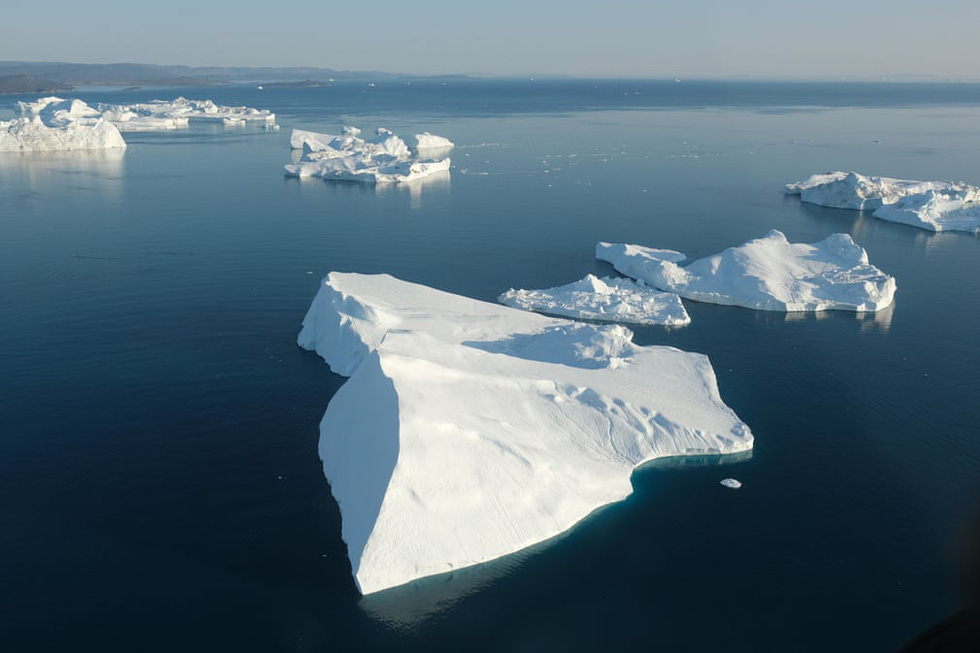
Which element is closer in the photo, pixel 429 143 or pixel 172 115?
pixel 429 143

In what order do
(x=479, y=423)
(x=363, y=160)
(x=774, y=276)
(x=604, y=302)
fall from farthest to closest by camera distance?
(x=363, y=160) < (x=774, y=276) < (x=604, y=302) < (x=479, y=423)

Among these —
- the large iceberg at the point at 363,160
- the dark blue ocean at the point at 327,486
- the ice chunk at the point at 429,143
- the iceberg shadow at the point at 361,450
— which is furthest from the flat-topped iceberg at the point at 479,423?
the ice chunk at the point at 429,143

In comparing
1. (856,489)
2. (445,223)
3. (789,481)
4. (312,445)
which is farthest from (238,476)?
(445,223)

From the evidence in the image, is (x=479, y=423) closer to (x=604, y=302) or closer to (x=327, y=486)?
(x=327, y=486)

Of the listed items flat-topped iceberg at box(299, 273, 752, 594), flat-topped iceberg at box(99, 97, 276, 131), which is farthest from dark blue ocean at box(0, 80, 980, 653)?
flat-topped iceberg at box(99, 97, 276, 131)

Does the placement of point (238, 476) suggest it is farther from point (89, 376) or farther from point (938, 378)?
point (938, 378)

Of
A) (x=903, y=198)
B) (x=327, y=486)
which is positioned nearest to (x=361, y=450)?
(x=327, y=486)
